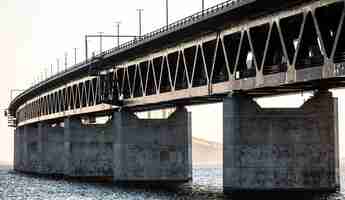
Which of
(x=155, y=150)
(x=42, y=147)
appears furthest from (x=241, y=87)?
(x=42, y=147)

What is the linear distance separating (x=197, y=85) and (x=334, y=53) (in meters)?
28.1

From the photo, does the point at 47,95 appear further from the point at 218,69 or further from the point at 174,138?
the point at 218,69

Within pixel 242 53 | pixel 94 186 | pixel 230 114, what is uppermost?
pixel 242 53

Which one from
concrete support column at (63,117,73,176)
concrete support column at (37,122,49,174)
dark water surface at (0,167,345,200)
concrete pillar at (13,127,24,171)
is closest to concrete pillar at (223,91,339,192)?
dark water surface at (0,167,345,200)

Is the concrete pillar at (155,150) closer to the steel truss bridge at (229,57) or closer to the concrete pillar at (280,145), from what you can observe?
the steel truss bridge at (229,57)

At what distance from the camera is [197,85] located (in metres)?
81.2

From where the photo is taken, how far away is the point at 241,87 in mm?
68062

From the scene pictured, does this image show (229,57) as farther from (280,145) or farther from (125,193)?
(125,193)

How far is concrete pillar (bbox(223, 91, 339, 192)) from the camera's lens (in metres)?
68.4

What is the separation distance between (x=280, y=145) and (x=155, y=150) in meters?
28.7

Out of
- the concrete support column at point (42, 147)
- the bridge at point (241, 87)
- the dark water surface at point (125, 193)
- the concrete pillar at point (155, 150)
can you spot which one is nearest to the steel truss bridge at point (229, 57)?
the bridge at point (241, 87)

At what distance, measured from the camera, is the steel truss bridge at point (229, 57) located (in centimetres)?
5794

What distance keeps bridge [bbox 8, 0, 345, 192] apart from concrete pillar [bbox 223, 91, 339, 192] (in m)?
0.07

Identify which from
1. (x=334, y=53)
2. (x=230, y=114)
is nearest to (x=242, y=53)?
(x=230, y=114)
